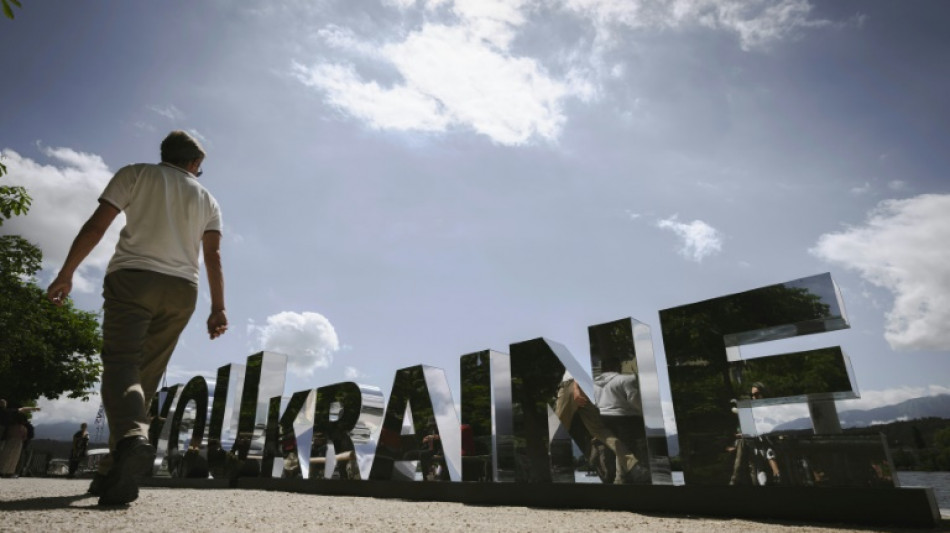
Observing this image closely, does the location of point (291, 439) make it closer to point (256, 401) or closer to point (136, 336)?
point (256, 401)

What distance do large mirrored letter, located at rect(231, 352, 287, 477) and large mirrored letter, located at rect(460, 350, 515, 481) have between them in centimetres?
455

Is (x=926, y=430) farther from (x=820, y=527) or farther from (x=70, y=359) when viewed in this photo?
(x=70, y=359)

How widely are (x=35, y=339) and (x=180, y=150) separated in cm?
2424

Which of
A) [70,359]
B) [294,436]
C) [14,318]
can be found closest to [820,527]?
[294,436]

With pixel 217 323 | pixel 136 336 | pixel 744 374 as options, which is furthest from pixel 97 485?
pixel 744 374

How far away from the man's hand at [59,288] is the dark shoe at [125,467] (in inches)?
45.1

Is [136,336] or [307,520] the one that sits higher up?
[136,336]

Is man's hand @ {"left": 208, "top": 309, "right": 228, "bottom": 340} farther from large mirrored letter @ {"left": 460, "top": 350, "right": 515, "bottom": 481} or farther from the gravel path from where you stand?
large mirrored letter @ {"left": 460, "top": 350, "right": 515, "bottom": 481}

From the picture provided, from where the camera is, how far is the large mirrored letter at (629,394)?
15.0 feet

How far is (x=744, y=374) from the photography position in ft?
14.4

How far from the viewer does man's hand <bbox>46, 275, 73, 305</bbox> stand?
336cm

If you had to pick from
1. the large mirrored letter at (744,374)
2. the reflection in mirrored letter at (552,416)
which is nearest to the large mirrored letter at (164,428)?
the reflection in mirrored letter at (552,416)

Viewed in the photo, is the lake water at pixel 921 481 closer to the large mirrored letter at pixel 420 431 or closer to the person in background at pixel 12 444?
the large mirrored letter at pixel 420 431

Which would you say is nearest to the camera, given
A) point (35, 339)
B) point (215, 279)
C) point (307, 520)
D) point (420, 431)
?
point (307, 520)
